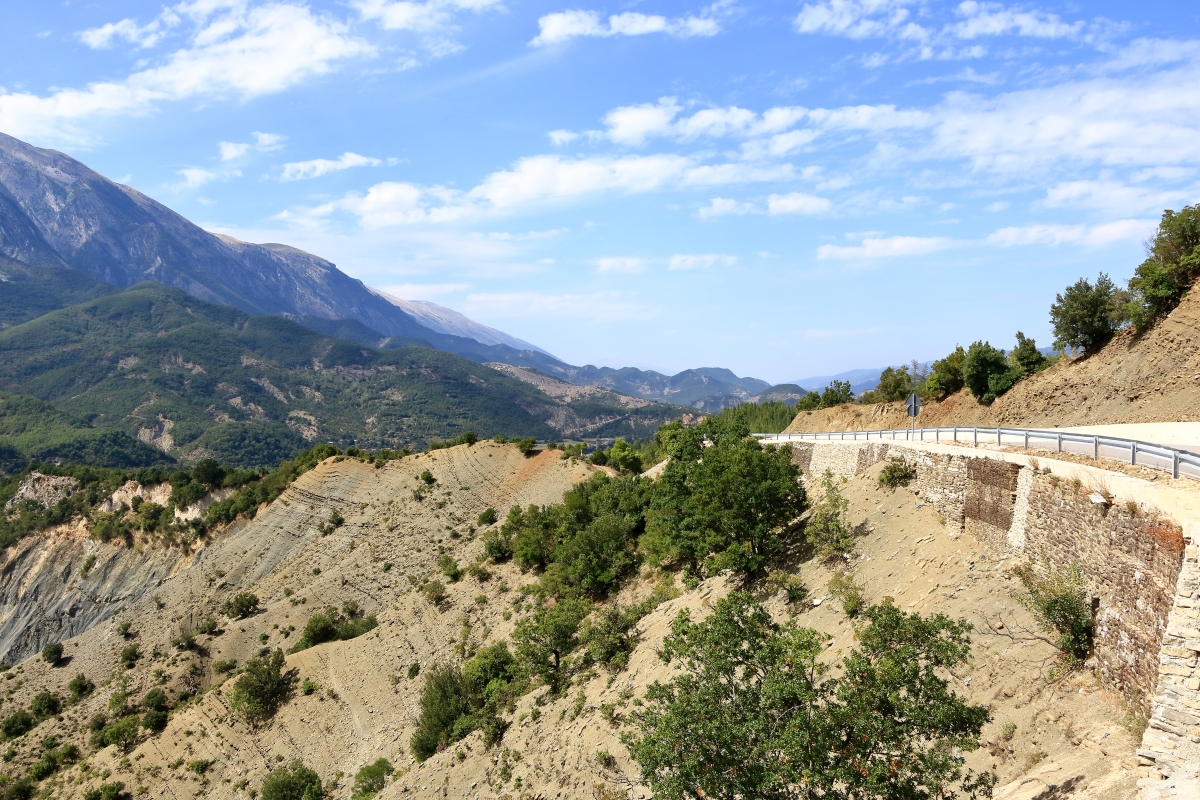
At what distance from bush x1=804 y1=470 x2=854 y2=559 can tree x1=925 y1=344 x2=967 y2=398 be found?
3100 cm

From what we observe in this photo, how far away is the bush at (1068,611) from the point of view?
442 inches

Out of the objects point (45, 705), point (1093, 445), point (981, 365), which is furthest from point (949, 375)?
point (45, 705)

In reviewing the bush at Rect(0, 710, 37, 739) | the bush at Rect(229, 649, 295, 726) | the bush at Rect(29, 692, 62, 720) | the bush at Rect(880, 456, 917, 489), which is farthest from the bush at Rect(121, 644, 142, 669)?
the bush at Rect(880, 456, 917, 489)

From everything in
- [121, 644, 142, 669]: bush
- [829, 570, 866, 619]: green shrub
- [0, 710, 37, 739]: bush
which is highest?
[829, 570, 866, 619]: green shrub

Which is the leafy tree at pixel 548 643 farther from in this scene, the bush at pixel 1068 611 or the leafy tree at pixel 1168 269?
the leafy tree at pixel 1168 269

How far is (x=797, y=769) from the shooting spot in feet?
28.9

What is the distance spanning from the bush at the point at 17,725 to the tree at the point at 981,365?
7093 cm

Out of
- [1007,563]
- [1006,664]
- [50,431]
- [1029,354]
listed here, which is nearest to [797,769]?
[1006,664]

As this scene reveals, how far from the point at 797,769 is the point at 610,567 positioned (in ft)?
93.4

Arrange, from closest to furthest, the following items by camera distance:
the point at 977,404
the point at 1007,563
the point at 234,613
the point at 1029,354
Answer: the point at 1007,563
the point at 1029,354
the point at 977,404
the point at 234,613

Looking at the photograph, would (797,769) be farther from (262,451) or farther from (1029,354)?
(262,451)

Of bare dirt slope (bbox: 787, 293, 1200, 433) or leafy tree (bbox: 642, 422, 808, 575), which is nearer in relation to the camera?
leafy tree (bbox: 642, 422, 808, 575)

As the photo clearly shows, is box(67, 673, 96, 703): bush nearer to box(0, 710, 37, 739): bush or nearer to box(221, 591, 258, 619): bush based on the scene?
box(0, 710, 37, 739): bush

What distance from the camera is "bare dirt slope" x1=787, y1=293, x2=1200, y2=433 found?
29.9 m
